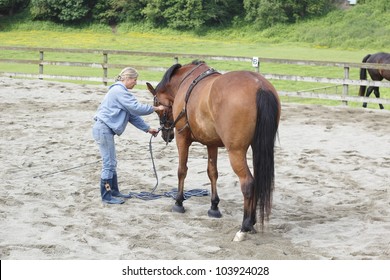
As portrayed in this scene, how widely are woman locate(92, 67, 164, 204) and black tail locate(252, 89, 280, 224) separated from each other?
1639mm

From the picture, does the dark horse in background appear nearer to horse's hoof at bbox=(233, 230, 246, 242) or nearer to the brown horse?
the brown horse

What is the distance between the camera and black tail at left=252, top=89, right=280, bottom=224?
559 centimetres

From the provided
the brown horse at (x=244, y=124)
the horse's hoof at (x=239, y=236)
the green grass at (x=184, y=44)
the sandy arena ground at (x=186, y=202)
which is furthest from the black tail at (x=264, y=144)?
the green grass at (x=184, y=44)

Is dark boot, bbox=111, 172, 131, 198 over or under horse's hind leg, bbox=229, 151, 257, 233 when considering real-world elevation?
under

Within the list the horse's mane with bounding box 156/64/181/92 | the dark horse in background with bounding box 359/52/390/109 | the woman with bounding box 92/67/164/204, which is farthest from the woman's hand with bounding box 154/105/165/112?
the dark horse in background with bounding box 359/52/390/109

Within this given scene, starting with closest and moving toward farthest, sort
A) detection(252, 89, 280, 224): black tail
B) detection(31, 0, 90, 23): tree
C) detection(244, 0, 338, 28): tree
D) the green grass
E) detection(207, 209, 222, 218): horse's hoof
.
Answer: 1. detection(252, 89, 280, 224): black tail
2. detection(207, 209, 222, 218): horse's hoof
3. the green grass
4. detection(244, 0, 338, 28): tree
5. detection(31, 0, 90, 23): tree

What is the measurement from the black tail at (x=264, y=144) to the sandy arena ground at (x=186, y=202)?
1.43 feet

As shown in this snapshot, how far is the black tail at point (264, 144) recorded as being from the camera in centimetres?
559

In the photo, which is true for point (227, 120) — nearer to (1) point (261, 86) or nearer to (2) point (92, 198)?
(1) point (261, 86)

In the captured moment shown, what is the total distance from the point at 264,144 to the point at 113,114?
200 cm

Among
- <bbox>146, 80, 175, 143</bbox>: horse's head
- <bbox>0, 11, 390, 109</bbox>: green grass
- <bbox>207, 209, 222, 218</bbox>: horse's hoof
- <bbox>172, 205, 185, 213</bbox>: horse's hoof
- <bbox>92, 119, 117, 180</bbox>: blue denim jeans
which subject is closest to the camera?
<bbox>207, 209, 222, 218</bbox>: horse's hoof

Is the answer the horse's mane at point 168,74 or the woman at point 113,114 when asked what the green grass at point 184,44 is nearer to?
the horse's mane at point 168,74

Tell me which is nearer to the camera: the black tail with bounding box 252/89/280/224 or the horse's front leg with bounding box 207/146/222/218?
the black tail with bounding box 252/89/280/224

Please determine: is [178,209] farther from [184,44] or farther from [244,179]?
[184,44]
